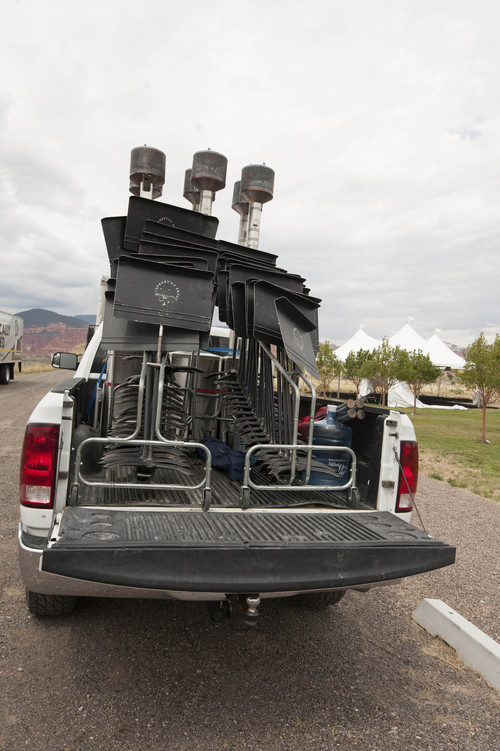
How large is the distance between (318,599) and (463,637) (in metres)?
0.95

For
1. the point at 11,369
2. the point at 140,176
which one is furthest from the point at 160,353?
the point at 11,369

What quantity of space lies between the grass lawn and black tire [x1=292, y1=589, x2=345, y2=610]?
236 inches

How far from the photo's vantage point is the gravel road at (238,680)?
2365mm

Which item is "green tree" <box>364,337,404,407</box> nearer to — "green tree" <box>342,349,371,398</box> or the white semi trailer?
"green tree" <box>342,349,371,398</box>

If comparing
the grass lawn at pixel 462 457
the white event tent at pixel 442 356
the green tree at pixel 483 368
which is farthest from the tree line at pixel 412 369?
the white event tent at pixel 442 356

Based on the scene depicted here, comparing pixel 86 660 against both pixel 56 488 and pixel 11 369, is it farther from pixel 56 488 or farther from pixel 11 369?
pixel 11 369

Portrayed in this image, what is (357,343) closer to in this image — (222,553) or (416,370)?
(416,370)

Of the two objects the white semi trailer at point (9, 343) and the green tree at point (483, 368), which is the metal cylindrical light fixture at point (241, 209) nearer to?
the green tree at point (483, 368)

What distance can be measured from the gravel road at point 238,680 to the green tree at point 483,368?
636 inches

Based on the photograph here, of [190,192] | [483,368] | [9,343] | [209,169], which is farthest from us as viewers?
[9,343]

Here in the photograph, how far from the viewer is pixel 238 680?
280cm

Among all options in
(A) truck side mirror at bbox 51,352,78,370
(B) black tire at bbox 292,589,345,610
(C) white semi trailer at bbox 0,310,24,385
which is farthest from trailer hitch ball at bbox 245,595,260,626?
(C) white semi trailer at bbox 0,310,24,385

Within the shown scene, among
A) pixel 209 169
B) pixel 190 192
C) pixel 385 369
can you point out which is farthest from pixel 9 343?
pixel 385 369

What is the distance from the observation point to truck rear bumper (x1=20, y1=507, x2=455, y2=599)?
216 cm
